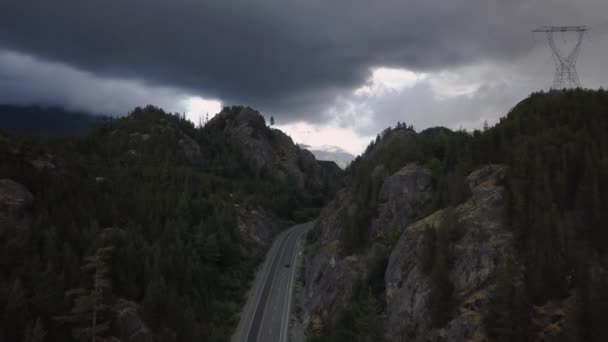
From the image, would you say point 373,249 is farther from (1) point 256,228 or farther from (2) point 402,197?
(1) point 256,228

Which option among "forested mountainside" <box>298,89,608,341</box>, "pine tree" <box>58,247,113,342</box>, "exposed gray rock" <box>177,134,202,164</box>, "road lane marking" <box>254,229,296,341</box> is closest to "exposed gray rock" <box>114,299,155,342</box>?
"pine tree" <box>58,247,113,342</box>

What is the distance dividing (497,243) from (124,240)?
2379 inches

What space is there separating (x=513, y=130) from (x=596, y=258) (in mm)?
23824

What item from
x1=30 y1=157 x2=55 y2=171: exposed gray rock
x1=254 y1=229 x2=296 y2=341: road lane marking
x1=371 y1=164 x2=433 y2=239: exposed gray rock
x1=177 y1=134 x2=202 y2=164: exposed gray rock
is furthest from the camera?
x1=177 y1=134 x2=202 y2=164: exposed gray rock

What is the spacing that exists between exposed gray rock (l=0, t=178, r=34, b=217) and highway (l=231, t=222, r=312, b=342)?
42.8 m

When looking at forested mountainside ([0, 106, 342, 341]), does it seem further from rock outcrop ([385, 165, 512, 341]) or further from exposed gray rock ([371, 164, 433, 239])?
rock outcrop ([385, 165, 512, 341])

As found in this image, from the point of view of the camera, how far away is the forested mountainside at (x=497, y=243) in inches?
1103

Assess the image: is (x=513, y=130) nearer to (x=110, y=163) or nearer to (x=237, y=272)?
(x=237, y=272)

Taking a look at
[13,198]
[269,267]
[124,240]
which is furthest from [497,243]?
[13,198]

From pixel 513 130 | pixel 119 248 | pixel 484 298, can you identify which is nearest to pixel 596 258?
pixel 484 298

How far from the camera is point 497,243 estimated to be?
3388 cm

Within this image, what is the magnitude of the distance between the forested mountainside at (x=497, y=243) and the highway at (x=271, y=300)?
32.8ft

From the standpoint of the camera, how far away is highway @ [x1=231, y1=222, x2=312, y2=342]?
65.4 m

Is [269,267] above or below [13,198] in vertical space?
below
